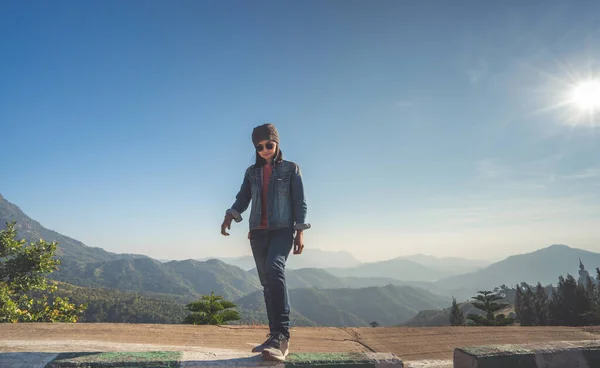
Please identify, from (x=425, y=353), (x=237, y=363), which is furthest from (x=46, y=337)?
(x=425, y=353)

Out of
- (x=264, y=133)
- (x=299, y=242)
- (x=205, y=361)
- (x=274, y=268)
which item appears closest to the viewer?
(x=205, y=361)

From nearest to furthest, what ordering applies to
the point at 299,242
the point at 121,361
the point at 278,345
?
1. the point at 121,361
2. the point at 278,345
3. the point at 299,242

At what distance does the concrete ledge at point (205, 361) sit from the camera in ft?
6.80

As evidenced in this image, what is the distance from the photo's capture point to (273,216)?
3.43m

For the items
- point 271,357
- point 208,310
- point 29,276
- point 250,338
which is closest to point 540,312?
point 208,310

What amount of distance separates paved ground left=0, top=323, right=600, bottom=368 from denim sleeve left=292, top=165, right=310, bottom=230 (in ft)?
4.46

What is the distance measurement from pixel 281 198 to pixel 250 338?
2.18 meters

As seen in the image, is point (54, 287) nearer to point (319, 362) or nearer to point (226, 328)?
point (226, 328)

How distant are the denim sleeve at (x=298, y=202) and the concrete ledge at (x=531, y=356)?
174cm

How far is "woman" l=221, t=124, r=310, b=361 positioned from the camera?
3.09 meters

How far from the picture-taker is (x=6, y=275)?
1006 centimetres

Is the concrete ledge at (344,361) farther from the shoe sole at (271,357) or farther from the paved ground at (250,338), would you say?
the paved ground at (250,338)

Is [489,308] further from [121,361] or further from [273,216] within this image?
[121,361]

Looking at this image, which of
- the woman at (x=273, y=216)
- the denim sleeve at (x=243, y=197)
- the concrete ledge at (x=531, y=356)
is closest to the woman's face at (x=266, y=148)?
the woman at (x=273, y=216)
